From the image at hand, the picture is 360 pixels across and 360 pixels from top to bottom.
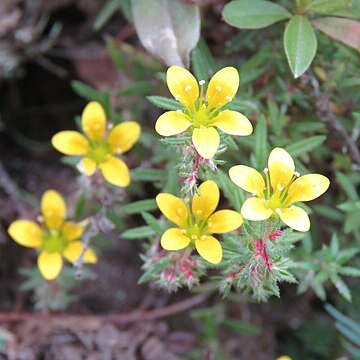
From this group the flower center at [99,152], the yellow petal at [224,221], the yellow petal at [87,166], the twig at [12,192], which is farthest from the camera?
the twig at [12,192]

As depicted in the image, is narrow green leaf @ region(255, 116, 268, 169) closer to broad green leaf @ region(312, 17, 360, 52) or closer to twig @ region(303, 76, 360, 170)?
twig @ region(303, 76, 360, 170)

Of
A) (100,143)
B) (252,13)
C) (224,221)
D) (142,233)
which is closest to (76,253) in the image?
(142,233)

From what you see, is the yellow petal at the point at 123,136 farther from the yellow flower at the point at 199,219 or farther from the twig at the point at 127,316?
the twig at the point at 127,316

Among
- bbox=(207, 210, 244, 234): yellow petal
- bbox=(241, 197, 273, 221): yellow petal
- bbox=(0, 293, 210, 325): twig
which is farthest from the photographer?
bbox=(0, 293, 210, 325): twig

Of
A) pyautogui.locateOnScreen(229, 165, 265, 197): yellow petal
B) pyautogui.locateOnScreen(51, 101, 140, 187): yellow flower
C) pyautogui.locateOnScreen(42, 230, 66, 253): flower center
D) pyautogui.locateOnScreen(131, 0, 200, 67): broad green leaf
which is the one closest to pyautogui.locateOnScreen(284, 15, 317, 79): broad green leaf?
pyautogui.locateOnScreen(131, 0, 200, 67): broad green leaf

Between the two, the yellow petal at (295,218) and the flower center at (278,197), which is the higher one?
the flower center at (278,197)

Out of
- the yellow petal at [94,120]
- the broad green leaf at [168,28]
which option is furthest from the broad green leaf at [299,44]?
the yellow petal at [94,120]
